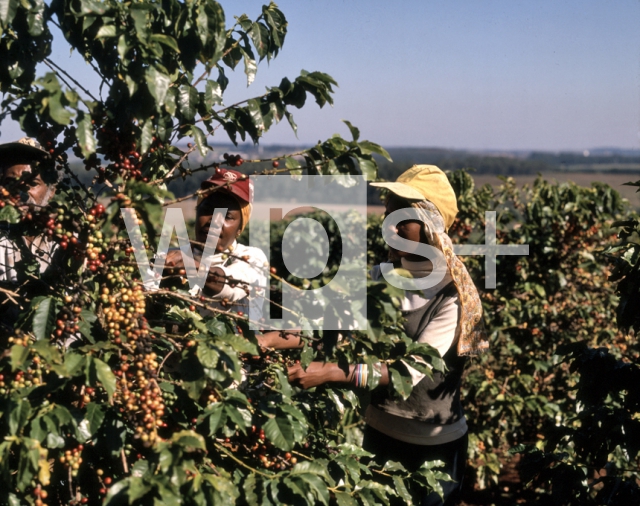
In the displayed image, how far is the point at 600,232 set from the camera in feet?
16.9

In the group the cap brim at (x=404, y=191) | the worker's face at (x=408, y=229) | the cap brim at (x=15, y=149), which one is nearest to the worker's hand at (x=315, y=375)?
the worker's face at (x=408, y=229)

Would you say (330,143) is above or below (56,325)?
above

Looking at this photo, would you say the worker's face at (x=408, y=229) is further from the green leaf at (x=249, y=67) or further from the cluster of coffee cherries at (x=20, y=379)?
the cluster of coffee cherries at (x=20, y=379)

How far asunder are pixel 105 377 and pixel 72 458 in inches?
13.5

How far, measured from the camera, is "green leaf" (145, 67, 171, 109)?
5.06 ft

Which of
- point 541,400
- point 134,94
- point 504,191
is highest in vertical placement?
point 134,94

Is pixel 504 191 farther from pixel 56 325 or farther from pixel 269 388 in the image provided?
pixel 56 325

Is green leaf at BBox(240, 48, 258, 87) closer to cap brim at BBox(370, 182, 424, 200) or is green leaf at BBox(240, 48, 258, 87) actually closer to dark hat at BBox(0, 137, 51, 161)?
cap brim at BBox(370, 182, 424, 200)

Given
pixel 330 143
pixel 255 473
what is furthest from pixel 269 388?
pixel 330 143

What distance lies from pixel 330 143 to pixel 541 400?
358cm

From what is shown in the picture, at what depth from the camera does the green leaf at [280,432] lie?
168 centimetres

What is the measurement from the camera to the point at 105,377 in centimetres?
147

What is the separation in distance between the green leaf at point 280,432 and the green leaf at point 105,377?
1.51ft

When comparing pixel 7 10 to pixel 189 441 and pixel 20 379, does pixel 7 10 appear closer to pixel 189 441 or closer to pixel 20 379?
pixel 20 379
